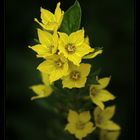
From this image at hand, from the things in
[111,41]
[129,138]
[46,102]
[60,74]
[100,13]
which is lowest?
[129,138]

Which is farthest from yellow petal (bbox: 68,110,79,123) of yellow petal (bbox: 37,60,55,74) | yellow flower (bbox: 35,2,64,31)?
yellow flower (bbox: 35,2,64,31)

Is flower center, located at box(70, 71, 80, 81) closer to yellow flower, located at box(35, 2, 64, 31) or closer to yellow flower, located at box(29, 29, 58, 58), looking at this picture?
yellow flower, located at box(29, 29, 58, 58)

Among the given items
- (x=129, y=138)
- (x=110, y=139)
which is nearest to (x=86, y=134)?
(x=110, y=139)

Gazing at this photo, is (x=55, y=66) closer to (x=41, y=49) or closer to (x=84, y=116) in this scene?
(x=41, y=49)

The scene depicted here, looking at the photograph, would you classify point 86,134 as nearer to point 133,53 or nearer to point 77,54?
point 77,54

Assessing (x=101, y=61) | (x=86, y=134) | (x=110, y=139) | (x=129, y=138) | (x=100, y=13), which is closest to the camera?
(x=86, y=134)

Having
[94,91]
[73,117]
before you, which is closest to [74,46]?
[94,91]

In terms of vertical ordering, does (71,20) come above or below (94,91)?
above
